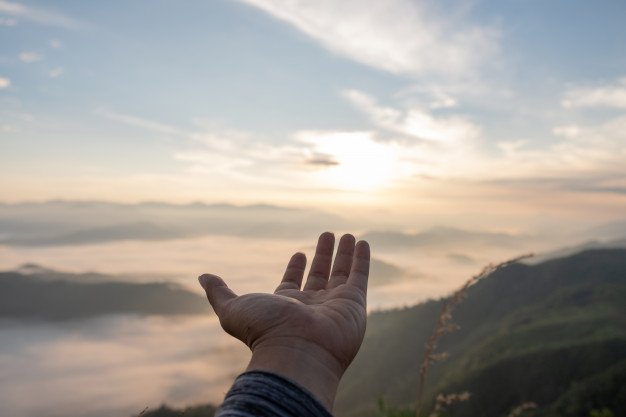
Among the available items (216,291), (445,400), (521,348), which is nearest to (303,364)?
(216,291)

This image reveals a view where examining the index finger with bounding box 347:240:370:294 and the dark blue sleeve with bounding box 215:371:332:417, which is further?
the index finger with bounding box 347:240:370:294

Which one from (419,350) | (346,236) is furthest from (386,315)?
(346,236)

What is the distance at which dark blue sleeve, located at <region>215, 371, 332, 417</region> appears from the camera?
7.32ft

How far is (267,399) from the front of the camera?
90.4 inches

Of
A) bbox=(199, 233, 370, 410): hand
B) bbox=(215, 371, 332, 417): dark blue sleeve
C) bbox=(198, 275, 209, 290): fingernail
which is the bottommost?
bbox=(215, 371, 332, 417): dark blue sleeve

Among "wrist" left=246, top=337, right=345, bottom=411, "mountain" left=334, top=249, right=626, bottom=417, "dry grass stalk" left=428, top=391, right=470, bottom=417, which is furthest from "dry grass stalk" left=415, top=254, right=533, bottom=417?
"mountain" left=334, top=249, right=626, bottom=417

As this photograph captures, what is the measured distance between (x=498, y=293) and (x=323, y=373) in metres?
186

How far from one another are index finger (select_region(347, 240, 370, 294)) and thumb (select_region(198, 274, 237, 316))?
3.35 feet

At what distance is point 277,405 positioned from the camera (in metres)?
2.28

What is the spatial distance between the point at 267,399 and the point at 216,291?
5.75 ft

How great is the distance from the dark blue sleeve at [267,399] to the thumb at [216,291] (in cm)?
132

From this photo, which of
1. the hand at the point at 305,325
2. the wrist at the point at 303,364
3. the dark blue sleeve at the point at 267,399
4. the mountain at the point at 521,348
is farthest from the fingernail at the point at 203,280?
the mountain at the point at 521,348

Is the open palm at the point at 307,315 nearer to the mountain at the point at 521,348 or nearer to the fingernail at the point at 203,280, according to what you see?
the fingernail at the point at 203,280

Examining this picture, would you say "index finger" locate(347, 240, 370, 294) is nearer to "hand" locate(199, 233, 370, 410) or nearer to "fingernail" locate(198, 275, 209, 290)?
"hand" locate(199, 233, 370, 410)
